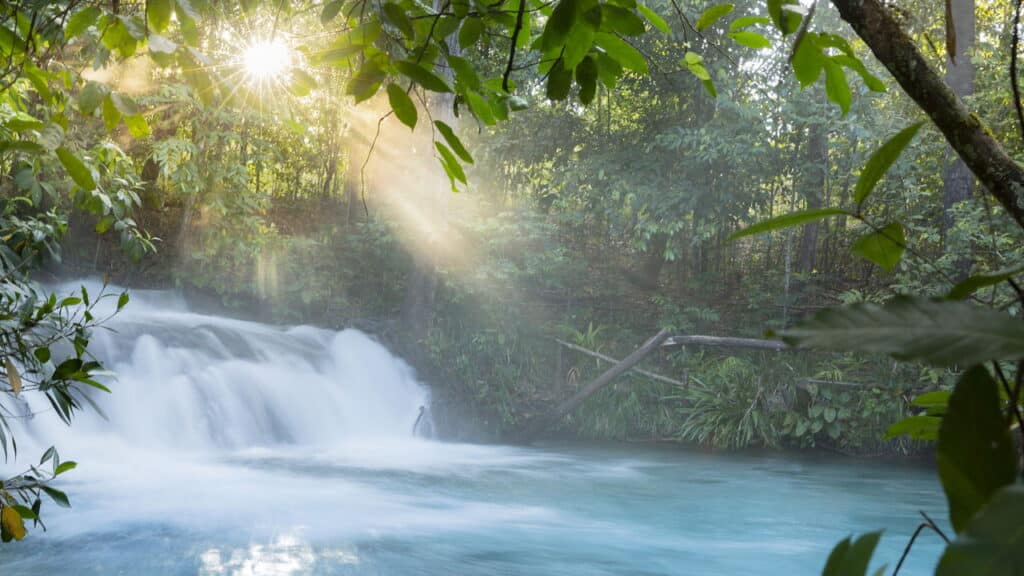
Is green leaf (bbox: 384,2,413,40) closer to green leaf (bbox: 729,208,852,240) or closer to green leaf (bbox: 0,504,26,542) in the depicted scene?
green leaf (bbox: 729,208,852,240)

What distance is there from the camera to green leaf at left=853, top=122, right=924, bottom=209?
0.43 metres

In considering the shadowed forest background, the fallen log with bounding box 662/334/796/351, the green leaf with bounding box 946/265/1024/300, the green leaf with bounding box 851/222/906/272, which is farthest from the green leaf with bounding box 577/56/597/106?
the shadowed forest background

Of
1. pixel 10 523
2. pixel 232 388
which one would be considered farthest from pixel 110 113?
pixel 232 388

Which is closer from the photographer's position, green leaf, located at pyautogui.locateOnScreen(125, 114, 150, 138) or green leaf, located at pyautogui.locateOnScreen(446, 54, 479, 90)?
green leaf, located at pyautogui.locateOnScreen(446, 54, 479, 90)

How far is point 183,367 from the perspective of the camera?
25.3ft

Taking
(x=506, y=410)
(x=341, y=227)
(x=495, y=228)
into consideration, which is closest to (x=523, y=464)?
(x=506, y=410)

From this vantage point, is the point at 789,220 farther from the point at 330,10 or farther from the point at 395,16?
the point at 330,10

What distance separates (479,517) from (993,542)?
225 inches

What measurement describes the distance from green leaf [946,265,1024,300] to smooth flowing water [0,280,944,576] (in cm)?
436

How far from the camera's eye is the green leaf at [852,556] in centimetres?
34

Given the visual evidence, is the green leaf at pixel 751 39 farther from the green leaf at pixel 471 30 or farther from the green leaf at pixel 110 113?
the green leaf at pixel 110 113

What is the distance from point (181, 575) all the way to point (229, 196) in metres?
6.32

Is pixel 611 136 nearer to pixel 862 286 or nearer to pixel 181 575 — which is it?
pixel 862 286

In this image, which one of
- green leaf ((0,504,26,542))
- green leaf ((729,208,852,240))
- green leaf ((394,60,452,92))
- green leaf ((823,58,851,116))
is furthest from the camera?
green leaf ((0,504,26,542))
